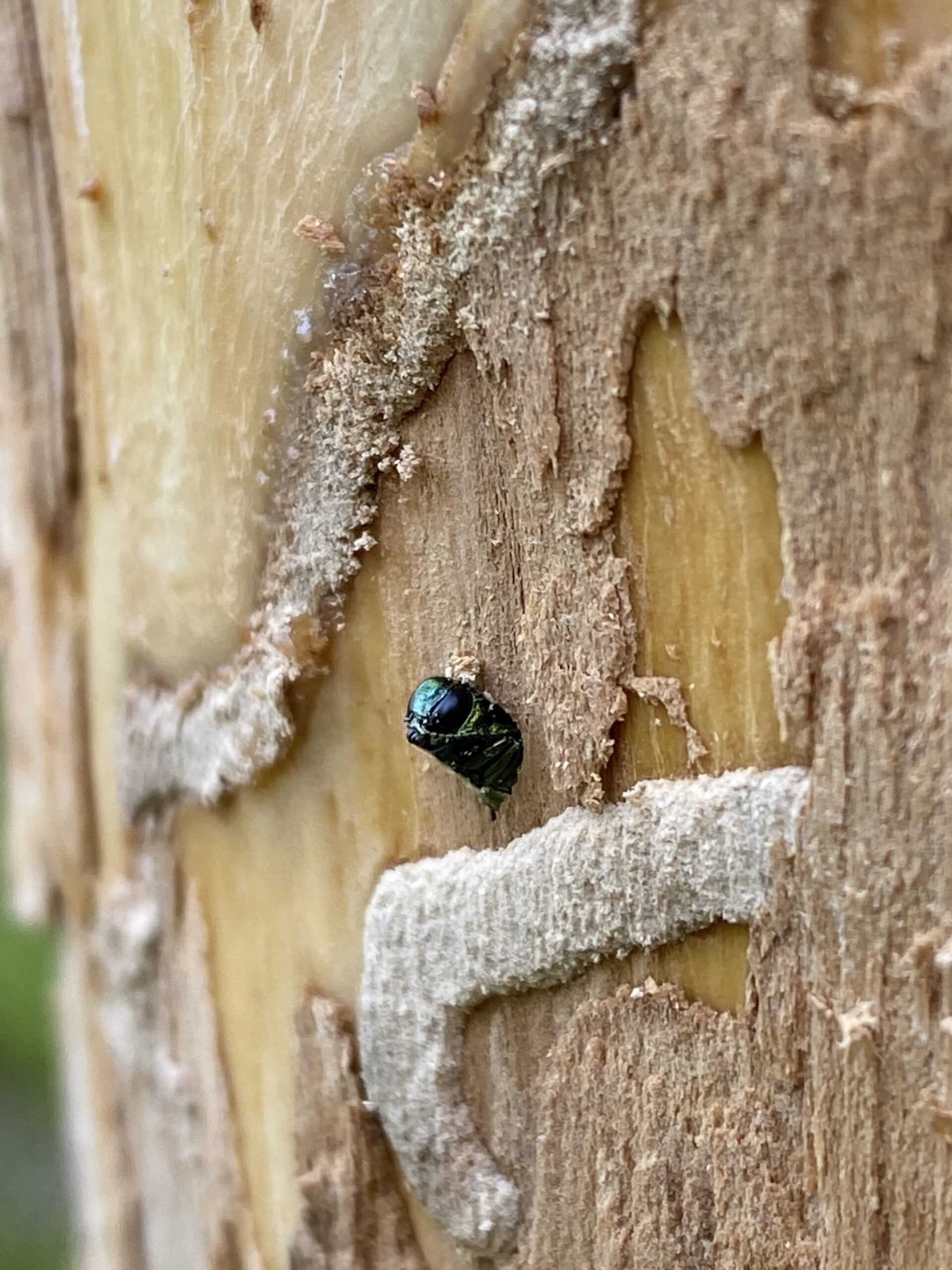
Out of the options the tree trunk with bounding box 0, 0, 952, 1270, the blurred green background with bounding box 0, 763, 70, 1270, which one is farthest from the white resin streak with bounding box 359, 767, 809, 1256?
the blurred green background with bounding box 0, 763, 70, 1270

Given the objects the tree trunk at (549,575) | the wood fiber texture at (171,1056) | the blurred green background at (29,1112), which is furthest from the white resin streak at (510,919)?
the blurred green background at (29,1112)

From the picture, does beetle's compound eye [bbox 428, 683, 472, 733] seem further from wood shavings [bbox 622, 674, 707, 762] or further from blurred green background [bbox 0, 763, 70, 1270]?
blurred green background [bbox 0, 763, 70, 1270]

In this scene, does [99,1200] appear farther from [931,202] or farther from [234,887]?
[931,202]

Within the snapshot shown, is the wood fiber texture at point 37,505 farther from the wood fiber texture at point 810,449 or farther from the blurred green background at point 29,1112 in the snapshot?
the blurred green background at point 29,1112

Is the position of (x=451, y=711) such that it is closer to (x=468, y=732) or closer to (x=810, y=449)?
(x=468, y=732)

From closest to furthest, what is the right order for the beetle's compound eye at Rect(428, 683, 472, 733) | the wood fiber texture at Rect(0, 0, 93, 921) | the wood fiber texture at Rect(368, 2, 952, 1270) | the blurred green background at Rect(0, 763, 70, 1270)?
the wood fiber texture at Rect(368, 2, 952, 1270) < the beetle's compound eye at Rect(428, 683, 472, 733) < the wood fiber texture at Rect(0, 0, 93, 921) < the blurred green background at Rect(0, 763, 70, 1270)

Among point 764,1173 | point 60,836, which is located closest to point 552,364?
point 764,1173
